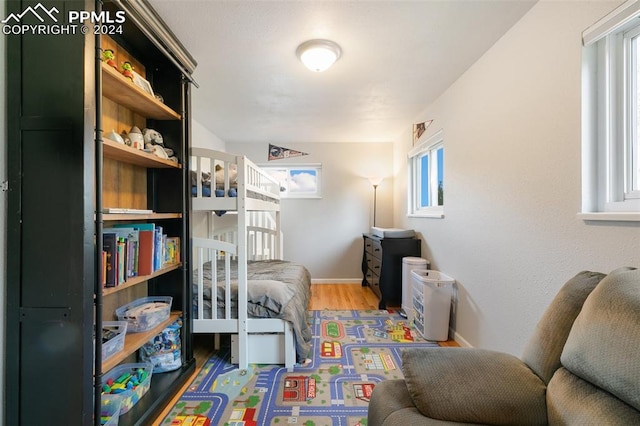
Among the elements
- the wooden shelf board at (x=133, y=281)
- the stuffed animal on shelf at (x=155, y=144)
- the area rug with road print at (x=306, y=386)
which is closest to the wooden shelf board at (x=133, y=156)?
the stuffed animal on shelf at (x=155, y=144)

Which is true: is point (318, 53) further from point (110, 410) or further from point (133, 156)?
point (110, 410)

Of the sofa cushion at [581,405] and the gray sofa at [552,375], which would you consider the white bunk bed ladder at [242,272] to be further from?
the sofa cushion at [581,405]

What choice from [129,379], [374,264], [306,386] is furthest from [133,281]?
[374,264]

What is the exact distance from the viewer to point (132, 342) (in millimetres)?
1526

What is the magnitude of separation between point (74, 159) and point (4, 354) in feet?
2.58

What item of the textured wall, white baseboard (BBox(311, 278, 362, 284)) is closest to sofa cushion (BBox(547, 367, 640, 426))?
the textured wall

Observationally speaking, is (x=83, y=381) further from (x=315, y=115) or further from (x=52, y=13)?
(x=315, y=115)

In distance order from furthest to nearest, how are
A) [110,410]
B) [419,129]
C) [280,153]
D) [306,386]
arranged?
[280,153], [419,129], [306,386], [110,410]

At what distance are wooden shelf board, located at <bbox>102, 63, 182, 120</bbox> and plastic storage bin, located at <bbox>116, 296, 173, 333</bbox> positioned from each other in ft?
3.99

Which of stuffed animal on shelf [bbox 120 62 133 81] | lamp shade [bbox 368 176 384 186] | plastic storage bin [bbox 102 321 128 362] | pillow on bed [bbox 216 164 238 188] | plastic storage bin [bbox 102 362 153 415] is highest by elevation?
stuffed animal on shelf [bbox 120 62 133 81]

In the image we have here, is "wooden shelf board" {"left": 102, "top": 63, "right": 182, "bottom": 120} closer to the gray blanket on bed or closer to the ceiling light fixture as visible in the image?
the ceiling light fixture

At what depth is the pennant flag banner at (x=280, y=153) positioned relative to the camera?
14.6ft

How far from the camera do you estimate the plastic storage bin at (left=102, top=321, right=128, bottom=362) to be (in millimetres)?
1336

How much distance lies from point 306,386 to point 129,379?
103cm
